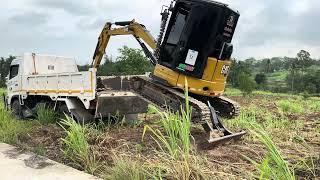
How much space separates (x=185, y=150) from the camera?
636cm

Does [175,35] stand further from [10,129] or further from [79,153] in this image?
[10,129]

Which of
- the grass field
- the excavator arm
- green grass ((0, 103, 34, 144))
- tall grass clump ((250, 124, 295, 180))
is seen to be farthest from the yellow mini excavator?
tall grass clump ((250, 124, 295, 180))

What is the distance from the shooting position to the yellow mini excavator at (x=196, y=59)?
1074 cm

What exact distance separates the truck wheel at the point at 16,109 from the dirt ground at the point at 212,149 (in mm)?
4757

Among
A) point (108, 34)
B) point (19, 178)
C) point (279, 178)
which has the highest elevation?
point (108, 34)

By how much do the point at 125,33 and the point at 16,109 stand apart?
5748mm

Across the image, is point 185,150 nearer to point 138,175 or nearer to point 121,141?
point 138,175

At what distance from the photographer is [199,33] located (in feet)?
35.6

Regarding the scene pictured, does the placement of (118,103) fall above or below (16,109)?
above

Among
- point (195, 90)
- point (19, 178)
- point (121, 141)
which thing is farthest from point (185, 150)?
point (195, 90)

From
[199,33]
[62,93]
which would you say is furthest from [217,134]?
[62,93]

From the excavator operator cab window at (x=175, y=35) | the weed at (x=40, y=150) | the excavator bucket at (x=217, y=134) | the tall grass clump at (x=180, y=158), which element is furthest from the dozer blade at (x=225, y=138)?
the weed at (x=40, y=150)

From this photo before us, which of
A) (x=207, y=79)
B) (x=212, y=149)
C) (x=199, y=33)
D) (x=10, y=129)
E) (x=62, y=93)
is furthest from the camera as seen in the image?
(x=62, y=93)

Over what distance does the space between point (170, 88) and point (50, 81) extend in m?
4.67
